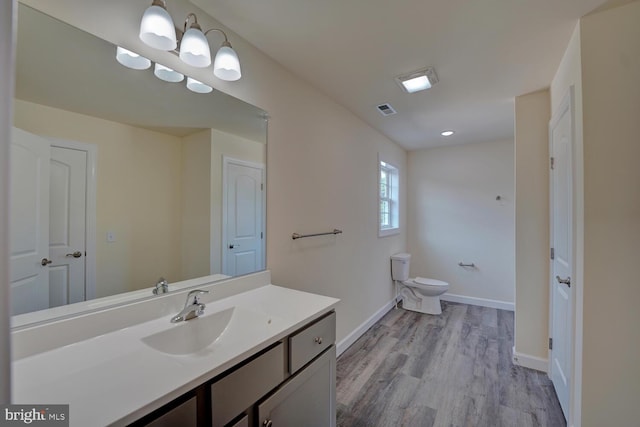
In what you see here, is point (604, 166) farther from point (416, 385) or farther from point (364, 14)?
point (416, 385)

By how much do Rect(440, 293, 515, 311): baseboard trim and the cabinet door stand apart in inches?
130

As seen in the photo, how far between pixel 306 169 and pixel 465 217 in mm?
2968

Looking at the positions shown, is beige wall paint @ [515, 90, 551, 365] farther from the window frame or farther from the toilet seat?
the window frame

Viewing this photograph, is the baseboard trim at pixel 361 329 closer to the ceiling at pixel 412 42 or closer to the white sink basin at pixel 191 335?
the white sink basin at pixel 191 335

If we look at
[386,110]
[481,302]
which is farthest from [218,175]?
[481,302]

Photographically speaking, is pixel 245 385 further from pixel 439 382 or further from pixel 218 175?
pixel 439 382

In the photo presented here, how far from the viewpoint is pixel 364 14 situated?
1.40 metres

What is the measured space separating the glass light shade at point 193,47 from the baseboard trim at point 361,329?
93.3 inches

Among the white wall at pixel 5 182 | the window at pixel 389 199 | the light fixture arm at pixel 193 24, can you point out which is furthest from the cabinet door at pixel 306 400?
the window at pixel 389 199

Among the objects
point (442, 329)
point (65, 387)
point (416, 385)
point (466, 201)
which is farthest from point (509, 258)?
point (65, 387)

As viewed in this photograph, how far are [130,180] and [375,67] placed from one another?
5.47 ft

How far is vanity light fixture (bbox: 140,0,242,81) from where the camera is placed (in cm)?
105

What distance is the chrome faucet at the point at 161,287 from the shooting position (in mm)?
1200

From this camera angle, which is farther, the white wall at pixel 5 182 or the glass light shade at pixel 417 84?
the glass light shade at pixel 417 84
